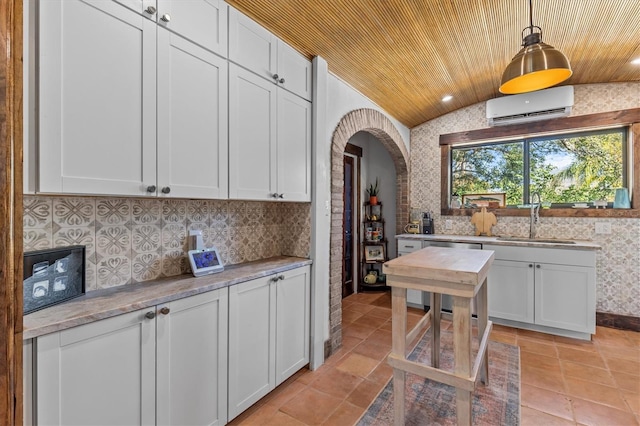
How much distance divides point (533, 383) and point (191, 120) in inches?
118

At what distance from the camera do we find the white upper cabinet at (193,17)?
1398 millimetres

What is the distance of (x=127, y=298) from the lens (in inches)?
53.5

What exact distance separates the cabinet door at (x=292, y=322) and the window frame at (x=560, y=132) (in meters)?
2.77

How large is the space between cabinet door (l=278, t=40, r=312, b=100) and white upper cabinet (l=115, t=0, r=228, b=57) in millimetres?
494

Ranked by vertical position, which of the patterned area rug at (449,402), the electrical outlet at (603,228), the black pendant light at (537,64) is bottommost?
the patterned area rug at (449,402)

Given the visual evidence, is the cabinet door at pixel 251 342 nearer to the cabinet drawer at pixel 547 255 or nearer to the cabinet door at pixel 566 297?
the cabinet drawer at pixel 547 255

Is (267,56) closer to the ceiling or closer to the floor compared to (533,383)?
closer to the ceiling

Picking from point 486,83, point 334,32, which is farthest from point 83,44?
point 486,83

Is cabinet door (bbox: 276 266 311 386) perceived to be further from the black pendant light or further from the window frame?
the window frame

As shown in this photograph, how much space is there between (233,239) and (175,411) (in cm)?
112

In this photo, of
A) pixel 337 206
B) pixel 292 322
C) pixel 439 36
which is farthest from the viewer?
pixel 337 206

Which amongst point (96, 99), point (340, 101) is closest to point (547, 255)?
point (340, 101)

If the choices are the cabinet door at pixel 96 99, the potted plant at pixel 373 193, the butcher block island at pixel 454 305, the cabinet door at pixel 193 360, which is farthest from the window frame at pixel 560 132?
the cabinet door at pixel 96 99

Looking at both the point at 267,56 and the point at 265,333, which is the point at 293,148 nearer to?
the point at 267,56
